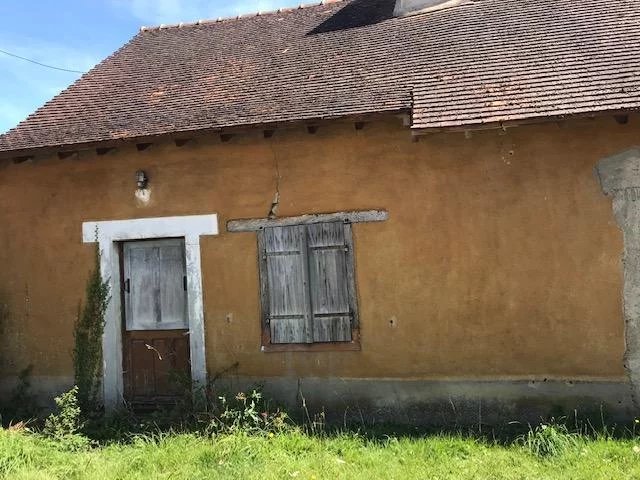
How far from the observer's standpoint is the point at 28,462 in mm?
5121

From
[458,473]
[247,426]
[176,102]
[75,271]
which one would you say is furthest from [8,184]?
[458,473]

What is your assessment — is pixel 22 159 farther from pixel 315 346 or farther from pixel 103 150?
pixel 315 346

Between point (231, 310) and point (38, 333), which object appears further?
point (38, 333)

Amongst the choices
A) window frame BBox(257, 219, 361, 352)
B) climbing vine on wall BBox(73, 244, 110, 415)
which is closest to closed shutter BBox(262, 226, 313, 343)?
window frame BBox(257, 219, 361, 352)

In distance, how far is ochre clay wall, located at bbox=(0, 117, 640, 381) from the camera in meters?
5.79

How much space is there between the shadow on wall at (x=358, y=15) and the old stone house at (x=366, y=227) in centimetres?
154

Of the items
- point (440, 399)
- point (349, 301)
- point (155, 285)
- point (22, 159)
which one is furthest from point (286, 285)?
point (22, 159)

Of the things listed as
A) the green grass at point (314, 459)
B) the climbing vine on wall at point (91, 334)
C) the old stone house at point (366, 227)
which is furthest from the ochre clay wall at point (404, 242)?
the green grass at point (314, 459)

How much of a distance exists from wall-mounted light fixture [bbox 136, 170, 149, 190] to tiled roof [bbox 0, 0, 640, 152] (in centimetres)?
48

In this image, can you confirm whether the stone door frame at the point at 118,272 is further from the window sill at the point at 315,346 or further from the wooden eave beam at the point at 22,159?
the wooden eave beam at the point at 22,159

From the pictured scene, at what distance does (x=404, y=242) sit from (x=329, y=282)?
93 centimetres

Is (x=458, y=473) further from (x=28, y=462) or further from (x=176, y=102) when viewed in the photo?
(x=176, y=102)

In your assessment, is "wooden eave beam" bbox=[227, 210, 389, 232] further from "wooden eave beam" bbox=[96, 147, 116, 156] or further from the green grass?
the green grass

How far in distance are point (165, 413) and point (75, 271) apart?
210cm
